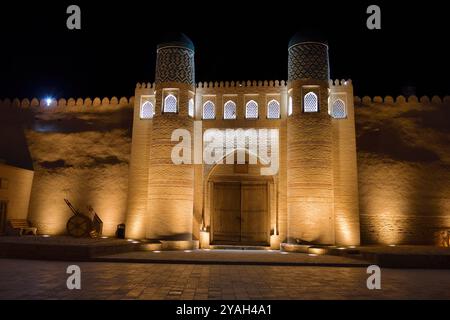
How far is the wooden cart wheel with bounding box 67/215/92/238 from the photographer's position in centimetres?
1389

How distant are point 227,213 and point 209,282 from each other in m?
7.41

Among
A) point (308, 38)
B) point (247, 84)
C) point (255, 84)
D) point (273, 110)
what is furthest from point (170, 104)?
point (308, 38)

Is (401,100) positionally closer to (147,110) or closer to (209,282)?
(147,110)

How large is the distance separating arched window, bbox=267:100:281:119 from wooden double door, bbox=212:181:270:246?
2.34 meters

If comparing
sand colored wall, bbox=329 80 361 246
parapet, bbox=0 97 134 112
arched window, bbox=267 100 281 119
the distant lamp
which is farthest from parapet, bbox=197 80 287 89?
the distant lamp

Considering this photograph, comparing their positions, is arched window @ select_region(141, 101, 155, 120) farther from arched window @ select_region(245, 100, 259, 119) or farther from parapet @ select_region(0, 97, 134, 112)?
arched window @ select_region(245, 100, 259, 119)

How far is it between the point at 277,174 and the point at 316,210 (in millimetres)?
1890

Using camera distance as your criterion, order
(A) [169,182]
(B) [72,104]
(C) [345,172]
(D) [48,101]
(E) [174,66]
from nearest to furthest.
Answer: (A) [169,182] < (C) [345,172] < (E) [174,66] < (B) [72,104] < (D) [48,101]

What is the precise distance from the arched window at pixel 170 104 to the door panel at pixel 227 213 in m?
3.02

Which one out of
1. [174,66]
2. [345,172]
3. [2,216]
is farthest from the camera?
[2,216]

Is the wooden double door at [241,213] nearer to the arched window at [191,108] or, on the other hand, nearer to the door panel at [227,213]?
the door panel at [227,213]

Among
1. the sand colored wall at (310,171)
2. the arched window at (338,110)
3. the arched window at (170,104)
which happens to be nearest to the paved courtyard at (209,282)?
the sand colored wall at (310,171)

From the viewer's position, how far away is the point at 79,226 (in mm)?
13938

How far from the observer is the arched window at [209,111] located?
1424cm
